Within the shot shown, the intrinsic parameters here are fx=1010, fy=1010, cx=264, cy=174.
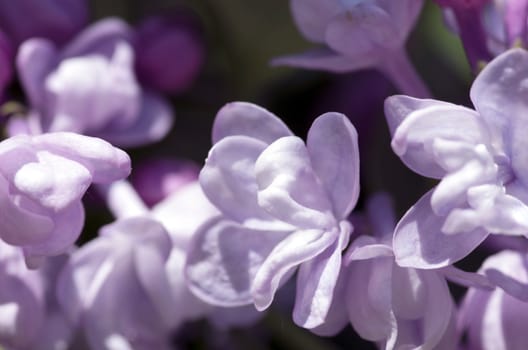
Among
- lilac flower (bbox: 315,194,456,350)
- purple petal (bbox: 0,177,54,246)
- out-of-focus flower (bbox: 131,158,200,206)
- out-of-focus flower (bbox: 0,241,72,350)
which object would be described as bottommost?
out-of-focus flower (bbox: 131,158,200,206)

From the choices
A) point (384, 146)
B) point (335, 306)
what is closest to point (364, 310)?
point (335, 306)

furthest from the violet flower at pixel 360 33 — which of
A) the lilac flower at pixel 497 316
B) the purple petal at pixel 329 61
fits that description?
the lilac flower at pixel 497 316

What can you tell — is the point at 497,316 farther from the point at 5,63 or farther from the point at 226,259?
the point at 5,63

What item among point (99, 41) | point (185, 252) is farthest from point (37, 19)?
point (185, 252)

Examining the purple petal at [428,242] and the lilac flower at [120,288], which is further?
the lilac flower at [120,288]

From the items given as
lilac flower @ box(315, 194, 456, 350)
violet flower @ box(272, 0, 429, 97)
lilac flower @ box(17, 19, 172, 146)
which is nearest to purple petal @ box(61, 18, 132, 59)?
lilac flower @ box(17, 19, 172, 146)

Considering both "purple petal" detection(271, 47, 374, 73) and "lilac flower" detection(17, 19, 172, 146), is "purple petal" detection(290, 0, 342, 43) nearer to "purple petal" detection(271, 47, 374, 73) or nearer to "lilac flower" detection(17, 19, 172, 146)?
"purple petal" detection(271, 47, 374, 73)

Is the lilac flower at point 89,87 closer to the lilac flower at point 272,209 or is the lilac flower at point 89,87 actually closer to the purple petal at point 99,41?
the purple petal at point 99,41
